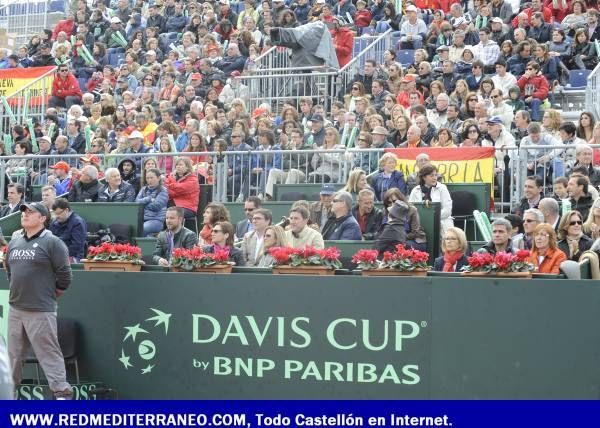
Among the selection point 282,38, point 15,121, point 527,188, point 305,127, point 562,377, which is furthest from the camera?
point 15,121

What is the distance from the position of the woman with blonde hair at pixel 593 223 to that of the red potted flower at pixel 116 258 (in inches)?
178

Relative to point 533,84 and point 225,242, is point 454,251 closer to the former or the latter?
point 225,242

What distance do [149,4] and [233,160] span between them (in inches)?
529

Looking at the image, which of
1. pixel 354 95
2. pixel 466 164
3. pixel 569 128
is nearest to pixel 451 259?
pixel 466 164

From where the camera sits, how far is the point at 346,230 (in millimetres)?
14969

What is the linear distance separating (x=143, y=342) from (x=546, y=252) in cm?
386

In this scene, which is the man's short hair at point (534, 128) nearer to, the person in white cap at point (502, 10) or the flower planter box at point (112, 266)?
the flower planter box at point (112, 266)

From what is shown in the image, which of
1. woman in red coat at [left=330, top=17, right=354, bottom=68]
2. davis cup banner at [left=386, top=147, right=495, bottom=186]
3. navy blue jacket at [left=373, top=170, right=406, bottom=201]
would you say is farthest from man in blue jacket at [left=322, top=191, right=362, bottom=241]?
woman in red coat at [left=330, top=17, right=354, bottom=68]

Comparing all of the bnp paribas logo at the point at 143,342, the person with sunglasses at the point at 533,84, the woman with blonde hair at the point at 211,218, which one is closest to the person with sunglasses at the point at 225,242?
the woman with blonde hair at the point at 211,218

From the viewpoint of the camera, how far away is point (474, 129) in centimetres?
1742

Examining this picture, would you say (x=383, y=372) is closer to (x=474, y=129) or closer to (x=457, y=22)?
(x=474, y=129)

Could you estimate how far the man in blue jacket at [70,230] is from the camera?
1548cm

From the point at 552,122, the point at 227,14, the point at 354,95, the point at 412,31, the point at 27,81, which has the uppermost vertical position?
the point at 227,14

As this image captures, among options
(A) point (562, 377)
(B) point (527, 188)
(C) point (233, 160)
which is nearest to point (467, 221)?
(B) point (527, 188)
